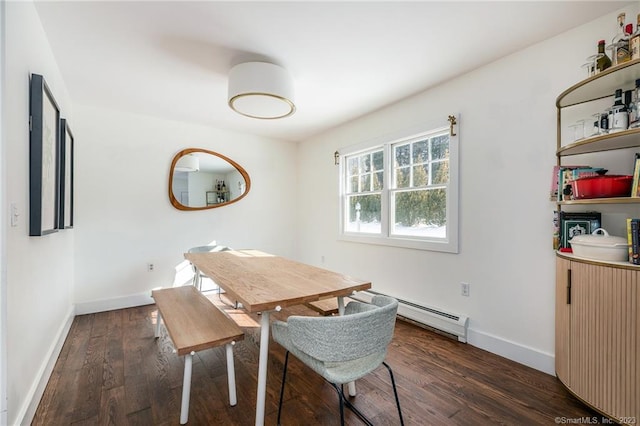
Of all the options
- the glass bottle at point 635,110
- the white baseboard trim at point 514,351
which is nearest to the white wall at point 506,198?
the white baseboard trim at point 514,351

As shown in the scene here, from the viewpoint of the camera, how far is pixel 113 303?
3410mm

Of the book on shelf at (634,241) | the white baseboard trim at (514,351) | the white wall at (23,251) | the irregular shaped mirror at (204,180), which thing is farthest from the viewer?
the irregular shaped mirror at (204,180)

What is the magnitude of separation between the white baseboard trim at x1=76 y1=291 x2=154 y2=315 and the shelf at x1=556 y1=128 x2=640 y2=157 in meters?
4.41

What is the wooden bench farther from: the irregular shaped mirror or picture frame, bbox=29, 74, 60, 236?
the irregular shaped mirror

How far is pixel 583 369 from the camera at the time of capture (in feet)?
5.31

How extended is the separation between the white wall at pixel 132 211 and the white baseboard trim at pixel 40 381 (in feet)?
2.79

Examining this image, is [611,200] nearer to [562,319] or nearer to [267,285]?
[562,319]

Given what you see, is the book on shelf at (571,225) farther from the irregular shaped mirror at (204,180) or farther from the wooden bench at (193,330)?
the irregular shaped mirror at (204,180)

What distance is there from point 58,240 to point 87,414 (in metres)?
1.55

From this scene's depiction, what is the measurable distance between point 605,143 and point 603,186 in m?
0.28

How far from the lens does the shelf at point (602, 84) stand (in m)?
1.50

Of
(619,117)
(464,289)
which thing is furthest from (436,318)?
(619,117)

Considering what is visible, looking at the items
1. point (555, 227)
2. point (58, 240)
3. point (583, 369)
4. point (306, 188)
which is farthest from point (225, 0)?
point (306, 188)

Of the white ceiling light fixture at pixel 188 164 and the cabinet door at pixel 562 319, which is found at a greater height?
the white ceiling light fixture at pixel 188 164
